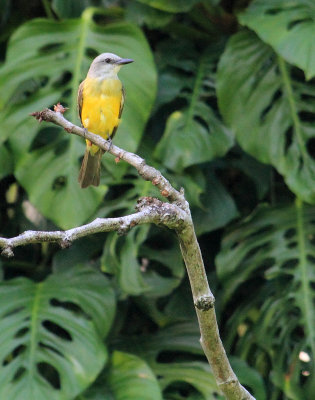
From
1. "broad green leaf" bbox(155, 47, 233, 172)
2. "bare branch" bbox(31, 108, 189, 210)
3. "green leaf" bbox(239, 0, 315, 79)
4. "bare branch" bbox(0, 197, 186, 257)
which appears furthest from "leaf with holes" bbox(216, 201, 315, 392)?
"bare branch" bbox(0, 197, 186, 257)

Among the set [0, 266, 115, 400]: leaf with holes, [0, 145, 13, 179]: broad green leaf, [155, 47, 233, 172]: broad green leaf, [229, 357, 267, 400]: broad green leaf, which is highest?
[155, 47, 233, 172]: broad green leaf

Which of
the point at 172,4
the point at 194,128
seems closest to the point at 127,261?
the point at 194,128

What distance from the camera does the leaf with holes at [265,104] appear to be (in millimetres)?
3246

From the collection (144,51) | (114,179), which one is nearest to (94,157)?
(114,179)

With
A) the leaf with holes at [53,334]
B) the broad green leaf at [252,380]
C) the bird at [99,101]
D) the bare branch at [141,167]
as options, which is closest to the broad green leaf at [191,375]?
the broad green leaf at [252,380]

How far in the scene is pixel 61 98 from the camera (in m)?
3.34

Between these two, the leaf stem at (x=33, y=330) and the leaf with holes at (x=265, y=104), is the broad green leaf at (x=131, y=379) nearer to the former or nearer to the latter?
the leaf stem at (x=33, y=330)

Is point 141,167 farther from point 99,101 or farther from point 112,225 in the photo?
point 99,101

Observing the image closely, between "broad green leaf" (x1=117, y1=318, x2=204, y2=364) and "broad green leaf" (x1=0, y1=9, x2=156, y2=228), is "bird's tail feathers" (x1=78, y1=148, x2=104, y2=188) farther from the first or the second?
"broad green leaf" (x1=117, y1=318, x2=204, y2=364)

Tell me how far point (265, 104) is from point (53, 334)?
1.30 m

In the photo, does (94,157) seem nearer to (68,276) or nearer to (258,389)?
(68,276)

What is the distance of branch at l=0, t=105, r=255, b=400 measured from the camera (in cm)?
138

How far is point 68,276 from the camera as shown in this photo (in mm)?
3336

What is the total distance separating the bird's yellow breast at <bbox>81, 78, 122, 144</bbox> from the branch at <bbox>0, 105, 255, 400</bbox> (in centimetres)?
87
